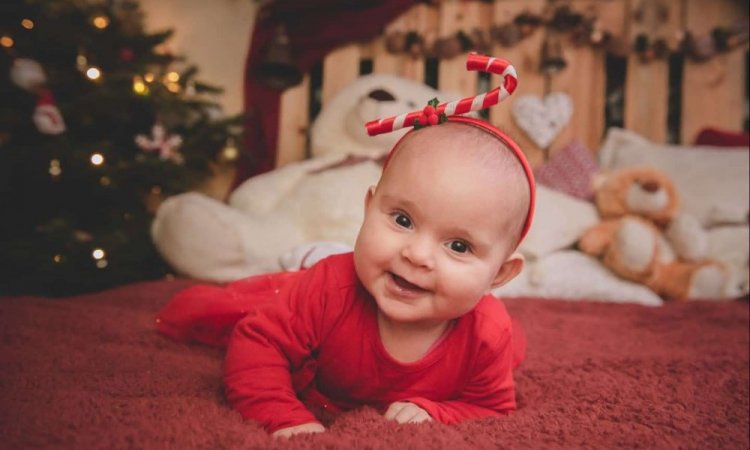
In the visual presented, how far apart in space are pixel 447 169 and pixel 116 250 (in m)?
1.40

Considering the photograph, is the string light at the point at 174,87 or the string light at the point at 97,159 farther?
the string light at the point at 174,87

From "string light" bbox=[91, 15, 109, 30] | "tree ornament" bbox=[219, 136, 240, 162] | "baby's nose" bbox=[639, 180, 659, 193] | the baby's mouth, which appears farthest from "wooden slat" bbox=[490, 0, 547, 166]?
the baby's mouth

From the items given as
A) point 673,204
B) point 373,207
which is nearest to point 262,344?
point 373,207

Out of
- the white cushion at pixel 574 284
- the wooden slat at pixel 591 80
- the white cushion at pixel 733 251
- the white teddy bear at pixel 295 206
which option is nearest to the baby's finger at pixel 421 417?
the white teddy bear at pixel 295 206

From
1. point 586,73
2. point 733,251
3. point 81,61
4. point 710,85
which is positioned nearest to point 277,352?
point 81,61

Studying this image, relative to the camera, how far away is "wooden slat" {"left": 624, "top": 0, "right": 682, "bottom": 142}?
101 inches

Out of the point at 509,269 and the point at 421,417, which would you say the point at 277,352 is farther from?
the point at 509,269

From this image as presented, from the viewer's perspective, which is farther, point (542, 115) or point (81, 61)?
point (542, 115)

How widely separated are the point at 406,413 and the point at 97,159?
4.77 ft

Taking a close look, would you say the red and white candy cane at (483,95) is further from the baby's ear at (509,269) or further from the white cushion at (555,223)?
the white cushion at (555,223)

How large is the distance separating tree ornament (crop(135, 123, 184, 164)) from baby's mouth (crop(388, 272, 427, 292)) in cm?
152

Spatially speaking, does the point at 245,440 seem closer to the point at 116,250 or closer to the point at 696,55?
the point at 116,250

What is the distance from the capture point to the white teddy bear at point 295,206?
166 centimetres

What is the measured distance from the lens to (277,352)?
704mm
